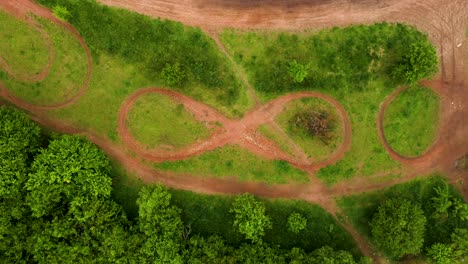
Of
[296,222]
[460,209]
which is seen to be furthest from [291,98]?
[460,209]

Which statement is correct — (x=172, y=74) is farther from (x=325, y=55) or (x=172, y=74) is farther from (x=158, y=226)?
(x=325, y=55)

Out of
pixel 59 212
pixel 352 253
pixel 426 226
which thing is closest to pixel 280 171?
pixel 352 253

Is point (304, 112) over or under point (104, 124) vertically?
over

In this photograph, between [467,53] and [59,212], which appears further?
[467,53]

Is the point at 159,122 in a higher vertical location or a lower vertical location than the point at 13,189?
higher

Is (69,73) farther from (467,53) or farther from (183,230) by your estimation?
(467,53)

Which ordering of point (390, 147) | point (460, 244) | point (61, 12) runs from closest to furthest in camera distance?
point (460, 244)
point (61, 12)
point (390, 147)

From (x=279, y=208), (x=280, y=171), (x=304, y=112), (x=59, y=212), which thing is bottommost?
(x=59, y=212)

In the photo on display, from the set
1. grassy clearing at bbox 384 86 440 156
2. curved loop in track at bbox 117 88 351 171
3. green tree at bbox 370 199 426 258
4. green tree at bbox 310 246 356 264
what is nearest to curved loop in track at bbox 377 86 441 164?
grassy clearing at bbox 384 86 440 156
